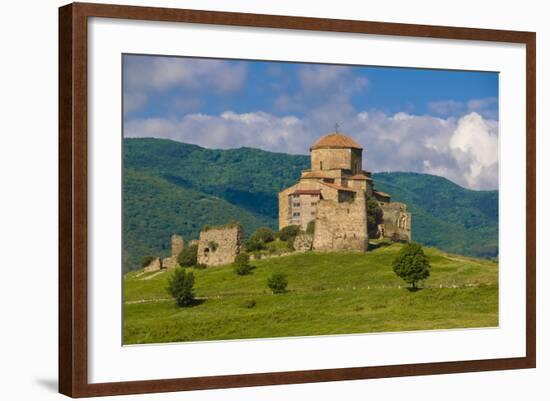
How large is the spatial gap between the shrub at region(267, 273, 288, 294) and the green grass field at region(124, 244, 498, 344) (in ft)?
0.17

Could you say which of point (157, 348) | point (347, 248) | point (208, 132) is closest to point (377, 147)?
point (347, 248)

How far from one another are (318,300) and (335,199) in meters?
0.98

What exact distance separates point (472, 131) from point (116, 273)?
4.08 metres

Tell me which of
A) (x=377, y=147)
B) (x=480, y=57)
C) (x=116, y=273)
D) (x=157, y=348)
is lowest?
(x=157, y=348)

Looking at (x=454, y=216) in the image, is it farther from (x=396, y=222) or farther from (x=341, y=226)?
(x=341, y=226)

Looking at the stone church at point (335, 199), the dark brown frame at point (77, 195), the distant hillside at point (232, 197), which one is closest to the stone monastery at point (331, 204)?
the stone church at point (335, 199)

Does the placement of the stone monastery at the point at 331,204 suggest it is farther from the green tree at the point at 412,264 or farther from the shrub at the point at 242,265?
the green tree at the point at 412,264

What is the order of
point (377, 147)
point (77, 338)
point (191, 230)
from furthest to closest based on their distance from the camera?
point (377, 147)
point (191, 230)
point (77, 338)

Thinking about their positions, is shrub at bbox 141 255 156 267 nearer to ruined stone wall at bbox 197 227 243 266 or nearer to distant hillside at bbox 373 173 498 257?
ruined stone wall at bbox 197 227 243 266

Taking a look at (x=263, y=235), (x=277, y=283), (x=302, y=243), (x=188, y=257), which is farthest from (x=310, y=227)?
(x=188, y=257)

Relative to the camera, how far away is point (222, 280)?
1153cm

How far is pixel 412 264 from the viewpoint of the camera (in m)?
12.5

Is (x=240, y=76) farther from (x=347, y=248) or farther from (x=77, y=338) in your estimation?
(x=77, y=338)

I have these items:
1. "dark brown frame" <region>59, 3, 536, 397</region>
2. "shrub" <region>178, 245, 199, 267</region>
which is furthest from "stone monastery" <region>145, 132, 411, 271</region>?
"dark brown frame" <region>59, 3, 536, 397</region>
